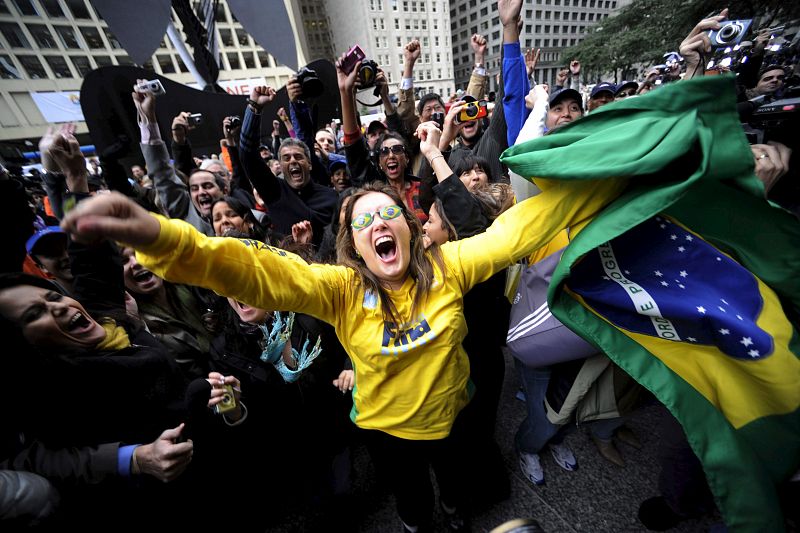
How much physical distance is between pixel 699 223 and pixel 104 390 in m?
2.62

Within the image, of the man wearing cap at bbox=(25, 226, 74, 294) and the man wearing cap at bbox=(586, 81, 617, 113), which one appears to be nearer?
the man wearing cap at bbox=(25, 226, 74, 294)

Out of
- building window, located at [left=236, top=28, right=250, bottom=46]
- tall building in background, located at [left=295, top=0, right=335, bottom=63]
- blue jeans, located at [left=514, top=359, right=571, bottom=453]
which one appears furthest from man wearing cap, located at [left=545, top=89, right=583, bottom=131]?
tall building in background, located at [left=295, top=0, right=335, bottom=63]

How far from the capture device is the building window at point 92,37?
32500 mm

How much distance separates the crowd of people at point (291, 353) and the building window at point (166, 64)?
47.6 m

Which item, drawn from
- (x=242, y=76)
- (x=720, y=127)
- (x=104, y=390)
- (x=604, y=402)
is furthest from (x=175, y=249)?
(x=242, y=76)

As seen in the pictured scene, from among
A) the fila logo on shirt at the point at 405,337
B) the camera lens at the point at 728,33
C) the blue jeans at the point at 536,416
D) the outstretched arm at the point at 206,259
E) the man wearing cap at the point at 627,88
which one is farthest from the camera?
the man wearing cap at the point at 627,88

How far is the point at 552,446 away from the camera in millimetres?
2221

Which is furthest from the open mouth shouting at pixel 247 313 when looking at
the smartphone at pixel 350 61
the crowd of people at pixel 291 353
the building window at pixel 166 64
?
the building window at pixel 166 64

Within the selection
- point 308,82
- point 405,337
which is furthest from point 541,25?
point 405,337

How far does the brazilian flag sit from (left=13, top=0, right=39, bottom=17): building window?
Result: 172ft

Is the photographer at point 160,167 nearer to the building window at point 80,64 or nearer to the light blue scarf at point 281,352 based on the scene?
the light blue scarf at point 281,352

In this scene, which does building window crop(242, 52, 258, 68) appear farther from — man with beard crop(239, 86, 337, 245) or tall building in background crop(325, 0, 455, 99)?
man with beard crop(239, 86, 337, 245)

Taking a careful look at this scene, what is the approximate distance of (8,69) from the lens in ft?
94.4

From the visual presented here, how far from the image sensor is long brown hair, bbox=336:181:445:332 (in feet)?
4.58
